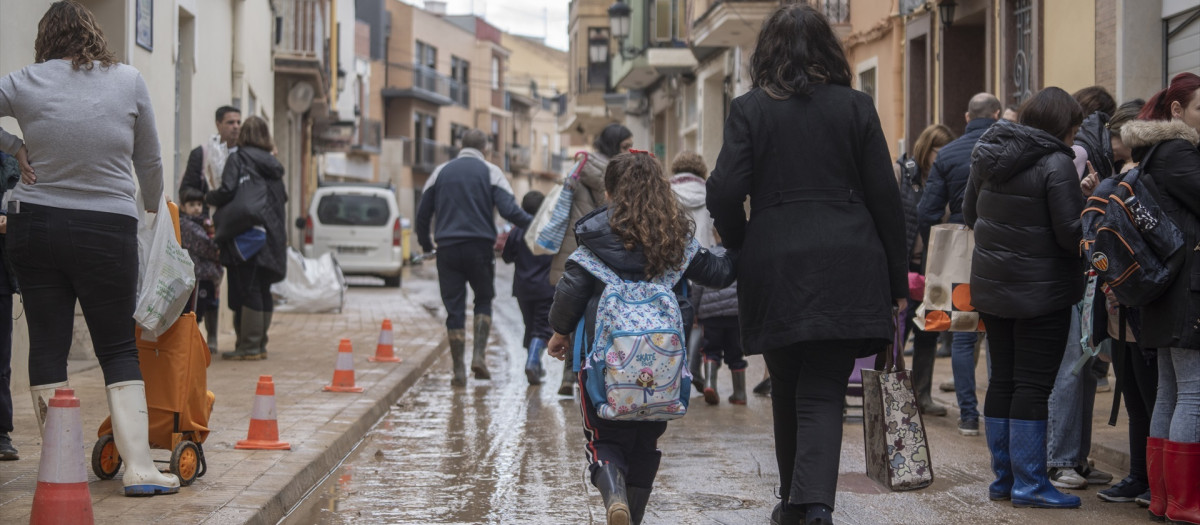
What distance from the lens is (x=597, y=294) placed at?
5129mm

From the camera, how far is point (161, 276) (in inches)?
216

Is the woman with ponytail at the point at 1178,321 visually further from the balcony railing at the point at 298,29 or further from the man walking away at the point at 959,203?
the balcony railing at the point at 298,29

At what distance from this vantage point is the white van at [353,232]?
2617 centimetres

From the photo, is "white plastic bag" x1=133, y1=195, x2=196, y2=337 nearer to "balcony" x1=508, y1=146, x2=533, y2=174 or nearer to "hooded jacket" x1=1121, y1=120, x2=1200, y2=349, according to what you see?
"hooded jacket" x1=1121, y1=120, x2=1200, y2=349

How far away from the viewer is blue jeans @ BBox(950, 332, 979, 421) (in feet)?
26.4

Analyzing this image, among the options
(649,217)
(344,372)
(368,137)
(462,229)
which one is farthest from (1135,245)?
(368,137)

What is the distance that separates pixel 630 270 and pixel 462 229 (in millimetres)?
5526

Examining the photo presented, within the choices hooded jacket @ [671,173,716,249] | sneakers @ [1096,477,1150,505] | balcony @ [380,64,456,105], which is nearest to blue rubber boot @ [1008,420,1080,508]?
sneakers @ [1096,477,1150,505]

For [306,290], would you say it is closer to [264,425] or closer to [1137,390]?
[264,425]

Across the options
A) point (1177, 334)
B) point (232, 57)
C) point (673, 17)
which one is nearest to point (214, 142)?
point (232, 57)

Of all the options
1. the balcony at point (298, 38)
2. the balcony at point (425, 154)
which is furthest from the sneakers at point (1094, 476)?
the balcony at point (425, 154)

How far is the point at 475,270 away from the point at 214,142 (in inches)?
95.5

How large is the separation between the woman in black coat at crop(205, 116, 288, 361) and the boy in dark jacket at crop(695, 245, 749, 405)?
3630 millimetres

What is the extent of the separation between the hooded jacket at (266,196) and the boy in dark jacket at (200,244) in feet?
0.39
